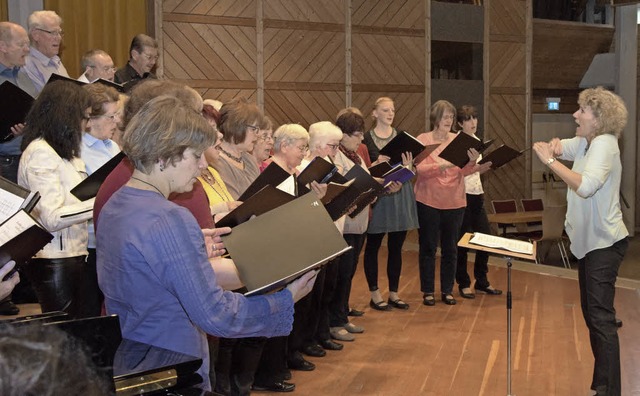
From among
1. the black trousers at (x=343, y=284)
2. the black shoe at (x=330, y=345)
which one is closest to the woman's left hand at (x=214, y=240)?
the black shoe at (x=330, y=345)

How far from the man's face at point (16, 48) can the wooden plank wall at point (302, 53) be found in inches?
163

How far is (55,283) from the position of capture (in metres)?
3.00

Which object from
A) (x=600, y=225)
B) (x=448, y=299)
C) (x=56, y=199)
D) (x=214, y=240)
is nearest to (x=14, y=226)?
(x=214, y=240)

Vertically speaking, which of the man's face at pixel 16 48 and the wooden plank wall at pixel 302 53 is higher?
the wooden plank wall at pixel 302 53

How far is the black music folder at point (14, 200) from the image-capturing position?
6.66ft

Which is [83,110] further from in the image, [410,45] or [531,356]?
[410,45]

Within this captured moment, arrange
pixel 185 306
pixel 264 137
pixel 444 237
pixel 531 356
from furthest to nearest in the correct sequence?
1. pixel 444 237
2. pixel 531 356
3. pixel 264 137
4. pixel 185 306

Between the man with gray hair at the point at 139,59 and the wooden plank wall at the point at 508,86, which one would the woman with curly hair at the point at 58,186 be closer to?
the man with gray hair at the point at 139,59

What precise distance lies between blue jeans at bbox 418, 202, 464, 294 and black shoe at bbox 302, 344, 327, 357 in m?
1.59

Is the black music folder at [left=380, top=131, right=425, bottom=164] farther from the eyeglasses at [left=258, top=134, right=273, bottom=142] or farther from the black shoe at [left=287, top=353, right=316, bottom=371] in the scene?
the black shoe at [left=287, top=353, right=316, bottom=371]

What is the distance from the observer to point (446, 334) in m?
5.01

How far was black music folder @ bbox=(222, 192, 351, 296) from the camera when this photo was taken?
1.95m

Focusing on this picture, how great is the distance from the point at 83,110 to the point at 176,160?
1402 mm

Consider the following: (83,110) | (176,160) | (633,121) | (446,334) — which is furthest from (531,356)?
(633,121)
